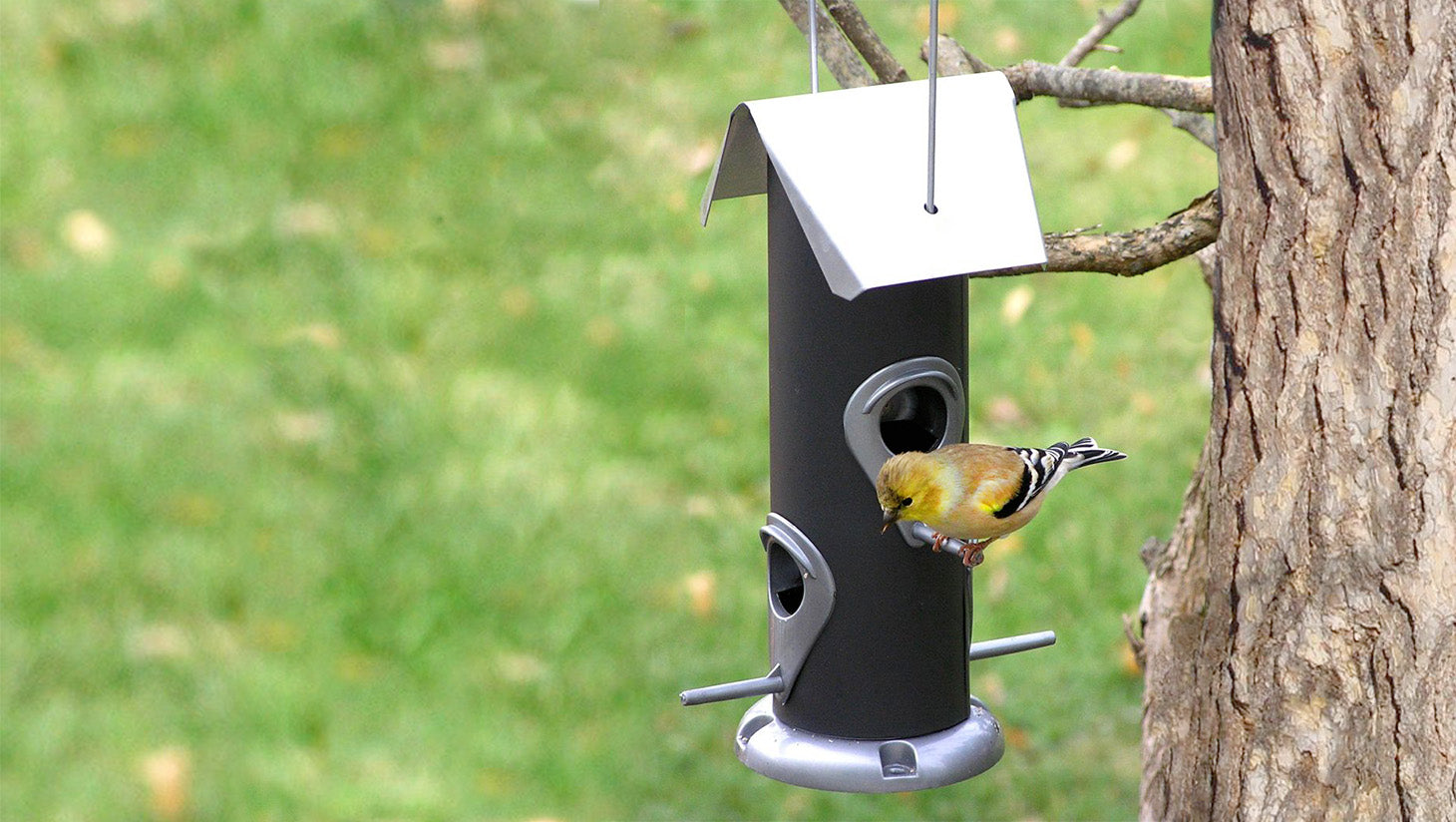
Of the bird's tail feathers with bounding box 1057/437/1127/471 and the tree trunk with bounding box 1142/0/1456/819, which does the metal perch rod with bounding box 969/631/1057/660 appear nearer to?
the bird's tail feathers with bounding box 1057/437/1127/471

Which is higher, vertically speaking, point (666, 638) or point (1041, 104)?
point (1041, 104)

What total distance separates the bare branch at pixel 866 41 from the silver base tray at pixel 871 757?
1.13 metres

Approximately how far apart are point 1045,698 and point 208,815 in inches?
83.9

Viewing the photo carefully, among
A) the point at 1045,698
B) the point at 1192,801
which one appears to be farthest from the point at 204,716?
the point at 1192,801

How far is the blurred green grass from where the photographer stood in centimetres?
416

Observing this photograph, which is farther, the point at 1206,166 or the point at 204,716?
the point at 1206,166

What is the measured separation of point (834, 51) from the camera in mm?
3014

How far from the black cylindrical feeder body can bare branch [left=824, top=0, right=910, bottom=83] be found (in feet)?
1.56

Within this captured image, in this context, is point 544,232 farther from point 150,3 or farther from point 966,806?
point 966,806

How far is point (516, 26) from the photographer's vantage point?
6016mm

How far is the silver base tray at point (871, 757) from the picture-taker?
258cm

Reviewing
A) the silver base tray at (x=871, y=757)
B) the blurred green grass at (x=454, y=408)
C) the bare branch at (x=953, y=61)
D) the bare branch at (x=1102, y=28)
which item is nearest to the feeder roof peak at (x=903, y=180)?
the bare branch at (x=953, y=61)

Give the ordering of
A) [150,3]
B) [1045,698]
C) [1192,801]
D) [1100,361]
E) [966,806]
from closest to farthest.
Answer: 1. [1192,801]
2. [966,806]
3. [1045,698]
4. [1100,361]
5. [150,3]

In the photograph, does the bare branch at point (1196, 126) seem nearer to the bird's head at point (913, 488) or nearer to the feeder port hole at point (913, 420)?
the feeder port hole at point (913, 420)
